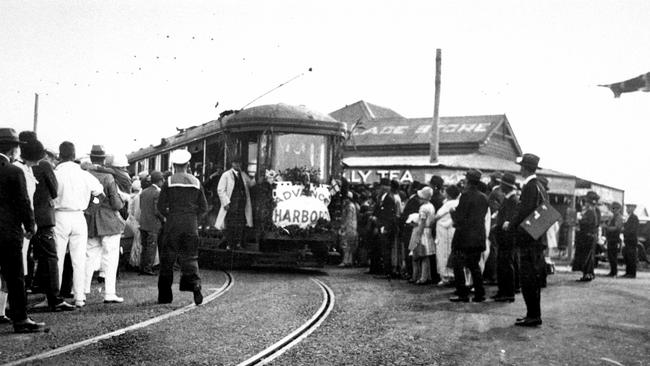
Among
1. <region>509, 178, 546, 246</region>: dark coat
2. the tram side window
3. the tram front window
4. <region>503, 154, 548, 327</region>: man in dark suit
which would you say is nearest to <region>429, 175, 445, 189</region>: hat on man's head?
the tram front window

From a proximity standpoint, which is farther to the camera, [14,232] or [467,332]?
[467,332]

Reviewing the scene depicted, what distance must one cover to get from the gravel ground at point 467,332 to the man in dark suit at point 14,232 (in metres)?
2.56

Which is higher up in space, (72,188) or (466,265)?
(72,188)

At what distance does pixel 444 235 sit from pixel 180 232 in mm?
5105

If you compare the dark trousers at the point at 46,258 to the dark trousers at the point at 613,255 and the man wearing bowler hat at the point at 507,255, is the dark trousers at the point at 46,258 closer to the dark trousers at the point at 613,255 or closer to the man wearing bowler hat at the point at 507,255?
the man wearing bowler hat at the point at 507,255

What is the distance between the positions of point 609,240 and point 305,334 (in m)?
11.9

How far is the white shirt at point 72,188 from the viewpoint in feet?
26.1

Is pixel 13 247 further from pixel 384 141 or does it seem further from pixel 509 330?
pixel 384 141

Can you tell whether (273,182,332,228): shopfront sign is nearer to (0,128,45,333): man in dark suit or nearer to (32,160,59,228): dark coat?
(32,160,59,228): dark coat

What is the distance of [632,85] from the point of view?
14.3m

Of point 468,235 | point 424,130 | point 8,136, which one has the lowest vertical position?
point 468,235

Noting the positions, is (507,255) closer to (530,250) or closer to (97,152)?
(530,250)

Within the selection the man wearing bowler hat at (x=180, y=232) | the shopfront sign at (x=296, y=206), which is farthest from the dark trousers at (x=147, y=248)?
the man wearing bowler hat at (x=180, y=232)

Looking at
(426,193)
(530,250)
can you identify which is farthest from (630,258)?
(530,250)
